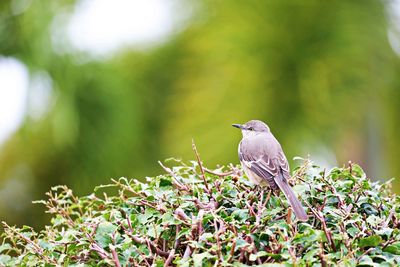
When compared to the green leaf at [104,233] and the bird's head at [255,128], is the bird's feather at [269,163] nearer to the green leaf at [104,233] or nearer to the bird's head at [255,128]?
the bird's head at [255,128]

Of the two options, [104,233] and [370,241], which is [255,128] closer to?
[104,233]

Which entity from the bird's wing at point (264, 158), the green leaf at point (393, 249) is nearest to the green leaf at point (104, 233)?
the bird's wing at point (264, 158)

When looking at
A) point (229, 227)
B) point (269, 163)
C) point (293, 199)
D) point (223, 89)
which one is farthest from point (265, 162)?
point (223, 89)

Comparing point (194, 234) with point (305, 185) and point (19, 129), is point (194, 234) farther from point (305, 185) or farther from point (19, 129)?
point (19, 129)

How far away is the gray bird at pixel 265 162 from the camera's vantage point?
3.26m

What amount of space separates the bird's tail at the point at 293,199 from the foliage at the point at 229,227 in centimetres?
3

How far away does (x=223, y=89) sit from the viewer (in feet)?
30.8

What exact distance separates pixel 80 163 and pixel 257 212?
28.0ft

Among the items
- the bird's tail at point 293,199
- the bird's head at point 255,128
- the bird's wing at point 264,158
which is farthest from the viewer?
the bird's head at point 255,128

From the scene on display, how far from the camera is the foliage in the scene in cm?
263

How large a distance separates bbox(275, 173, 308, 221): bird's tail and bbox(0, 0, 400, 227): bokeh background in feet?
17.9

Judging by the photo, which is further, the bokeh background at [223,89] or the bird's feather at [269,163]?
the bokeh background at [223,89]

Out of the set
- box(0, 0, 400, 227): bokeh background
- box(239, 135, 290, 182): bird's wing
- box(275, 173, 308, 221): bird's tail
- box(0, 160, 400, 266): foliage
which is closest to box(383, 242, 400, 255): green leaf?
box(0, 160, 400, 266): foliage

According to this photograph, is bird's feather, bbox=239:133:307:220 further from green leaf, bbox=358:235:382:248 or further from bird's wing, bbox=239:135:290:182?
green leaf, bbox=358:235:382:248
